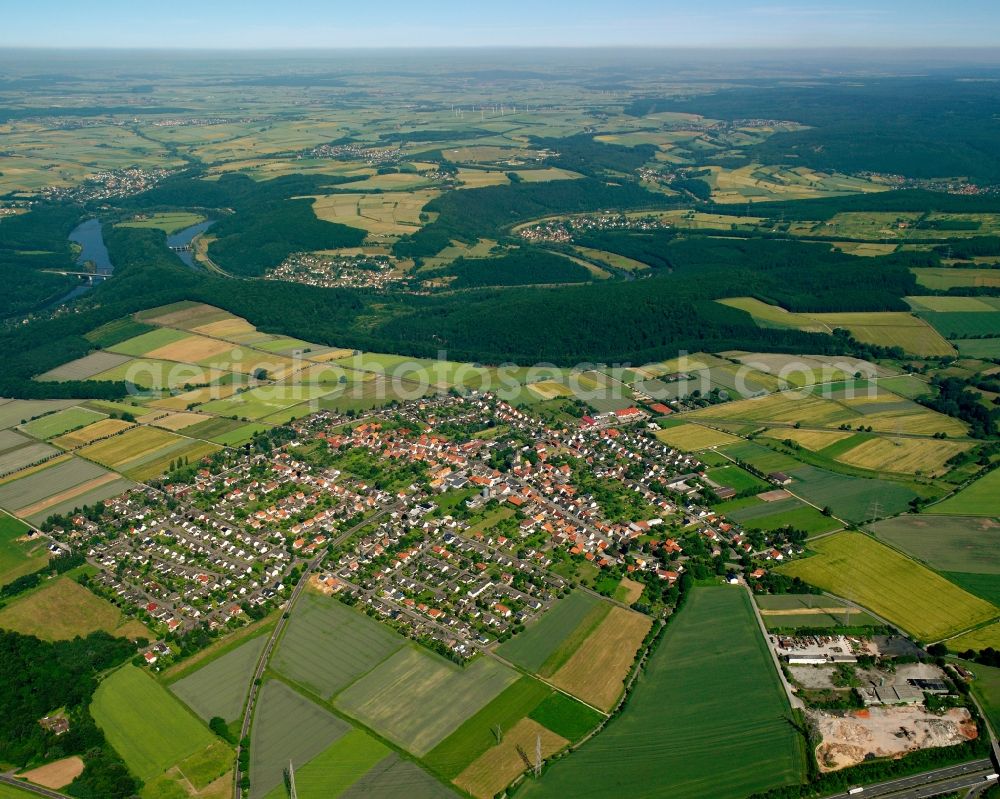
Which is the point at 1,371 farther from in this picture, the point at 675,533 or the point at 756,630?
the point at 756,630

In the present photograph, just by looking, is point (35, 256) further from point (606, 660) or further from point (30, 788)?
point (606, 660)

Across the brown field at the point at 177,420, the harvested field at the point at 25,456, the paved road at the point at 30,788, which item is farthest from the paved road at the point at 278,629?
the harvested field at the point at 25,456

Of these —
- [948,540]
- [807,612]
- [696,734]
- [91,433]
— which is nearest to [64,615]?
[91,433]

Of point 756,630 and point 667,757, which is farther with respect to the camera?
point 756,630

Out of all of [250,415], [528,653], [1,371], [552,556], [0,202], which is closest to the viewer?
[528,653]

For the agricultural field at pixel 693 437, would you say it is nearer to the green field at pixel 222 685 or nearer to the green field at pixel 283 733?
the green field at pixel 222 685

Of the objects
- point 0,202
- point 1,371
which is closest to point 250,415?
point 1,371

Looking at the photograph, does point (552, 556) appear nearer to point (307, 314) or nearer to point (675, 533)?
point (675, 533)

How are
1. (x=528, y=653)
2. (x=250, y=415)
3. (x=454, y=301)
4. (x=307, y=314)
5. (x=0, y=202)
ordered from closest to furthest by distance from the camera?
(x=528, y=653) < (x=250, y=415) < (x=307, y=314) < (x=454, y=301) < (x=0, y=202)
